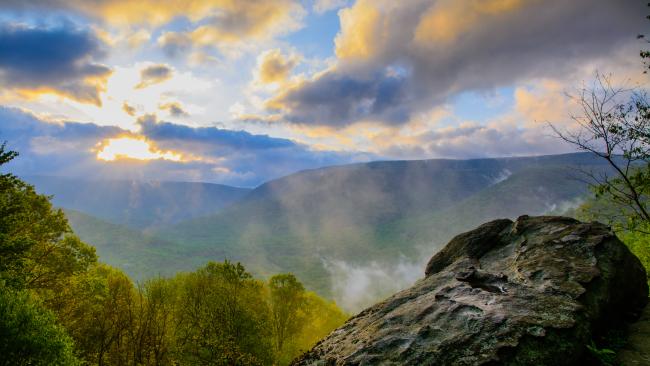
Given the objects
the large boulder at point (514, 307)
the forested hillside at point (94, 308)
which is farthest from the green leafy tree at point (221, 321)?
the large boulder at point (514, 307)

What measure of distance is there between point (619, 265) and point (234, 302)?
145 ft

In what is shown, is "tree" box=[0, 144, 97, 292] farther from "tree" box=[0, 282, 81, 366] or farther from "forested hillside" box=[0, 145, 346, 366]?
"tree" box=[0, 282, 81, 366]

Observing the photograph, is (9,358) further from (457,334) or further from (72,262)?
(457,334)

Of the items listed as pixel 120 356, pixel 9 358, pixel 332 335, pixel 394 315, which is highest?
pixel 394 315

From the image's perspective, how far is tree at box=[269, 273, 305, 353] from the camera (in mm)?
76512

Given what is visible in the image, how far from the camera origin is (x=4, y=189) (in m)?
29.0

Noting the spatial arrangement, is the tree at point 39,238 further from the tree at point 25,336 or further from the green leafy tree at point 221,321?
the green leafy tree at point 221,321

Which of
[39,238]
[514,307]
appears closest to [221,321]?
[39,238]

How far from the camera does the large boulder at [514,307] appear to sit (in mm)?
13859

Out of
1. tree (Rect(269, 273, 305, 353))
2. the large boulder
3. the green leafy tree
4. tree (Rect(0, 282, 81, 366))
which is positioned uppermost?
→ the large boulder

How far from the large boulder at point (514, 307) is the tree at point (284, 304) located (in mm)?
58628

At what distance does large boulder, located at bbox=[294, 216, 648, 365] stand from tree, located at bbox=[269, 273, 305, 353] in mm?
58628

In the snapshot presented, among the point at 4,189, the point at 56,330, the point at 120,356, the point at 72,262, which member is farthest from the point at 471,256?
the point at 120,356

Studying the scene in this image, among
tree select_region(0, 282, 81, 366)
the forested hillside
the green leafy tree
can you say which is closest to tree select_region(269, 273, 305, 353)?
the forested hillside
